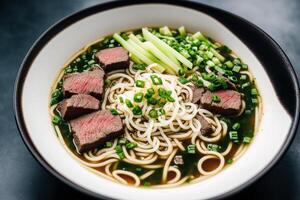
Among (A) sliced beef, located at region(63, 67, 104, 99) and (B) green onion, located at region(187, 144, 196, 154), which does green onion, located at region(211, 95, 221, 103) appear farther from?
(A) sliced beef, located at region(63, 67, 104, 99)

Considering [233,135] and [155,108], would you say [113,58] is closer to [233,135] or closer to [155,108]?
[155,108]

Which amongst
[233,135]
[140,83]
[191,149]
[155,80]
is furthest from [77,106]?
[233,135]

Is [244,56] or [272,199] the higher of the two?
[244,56]

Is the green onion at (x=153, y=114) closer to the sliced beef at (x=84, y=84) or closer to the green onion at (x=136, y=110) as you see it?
the green onion at (x=136, y=110)

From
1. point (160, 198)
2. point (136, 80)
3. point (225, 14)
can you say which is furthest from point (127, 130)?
point (225, 14)

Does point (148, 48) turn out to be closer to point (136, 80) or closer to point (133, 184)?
point (136, 80)

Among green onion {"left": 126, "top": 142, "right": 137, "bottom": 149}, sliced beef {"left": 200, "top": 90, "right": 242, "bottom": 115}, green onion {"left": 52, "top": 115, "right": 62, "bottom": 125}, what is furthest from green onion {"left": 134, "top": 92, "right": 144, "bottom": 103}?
green onion {"left": 52, "top": 115, "right": 62, "bottom": 125}
